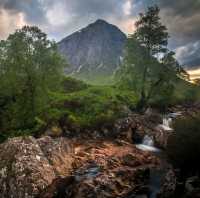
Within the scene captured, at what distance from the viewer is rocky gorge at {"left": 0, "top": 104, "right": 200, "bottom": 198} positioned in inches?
894

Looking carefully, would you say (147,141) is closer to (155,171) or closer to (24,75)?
(155,171)

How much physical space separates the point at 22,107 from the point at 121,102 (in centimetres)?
1937

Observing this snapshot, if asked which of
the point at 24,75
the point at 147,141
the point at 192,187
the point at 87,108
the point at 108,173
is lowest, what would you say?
the point at 108,173

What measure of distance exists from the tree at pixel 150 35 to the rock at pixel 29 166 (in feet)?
85.4

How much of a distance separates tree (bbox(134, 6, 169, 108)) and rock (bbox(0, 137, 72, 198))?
85.4ft

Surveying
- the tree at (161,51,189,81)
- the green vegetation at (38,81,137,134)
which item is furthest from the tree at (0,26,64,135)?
the tree at (161,51,189,81)

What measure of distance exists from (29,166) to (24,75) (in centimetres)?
1594

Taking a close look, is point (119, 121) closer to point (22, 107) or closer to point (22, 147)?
point (22, 107)

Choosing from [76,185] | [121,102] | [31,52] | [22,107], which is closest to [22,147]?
[76,185]

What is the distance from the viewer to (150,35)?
50906 mm

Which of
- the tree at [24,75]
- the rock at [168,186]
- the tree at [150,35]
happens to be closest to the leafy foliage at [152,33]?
the tree at [150,35]

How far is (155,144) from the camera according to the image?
39.2m

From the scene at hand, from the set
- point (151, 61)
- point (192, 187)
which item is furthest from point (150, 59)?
point (192, 187)

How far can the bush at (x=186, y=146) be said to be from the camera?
23.2 m
